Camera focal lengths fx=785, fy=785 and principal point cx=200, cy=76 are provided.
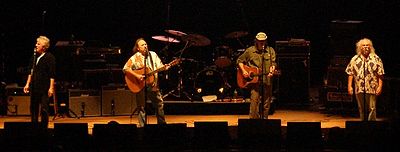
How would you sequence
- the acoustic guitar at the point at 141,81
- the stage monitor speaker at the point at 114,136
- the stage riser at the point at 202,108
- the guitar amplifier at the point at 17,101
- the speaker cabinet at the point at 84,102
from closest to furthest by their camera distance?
the stage monitor speaker at the point at 114,136 → the acoustic guitar at the point at 141,81 → the speaker cabinet at the point at 84,102 → the guitar amplifier at the point at 17,101 → the stage riser at the point at 202,108

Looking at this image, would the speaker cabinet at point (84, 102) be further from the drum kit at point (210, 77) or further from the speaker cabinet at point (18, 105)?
the drum kit at point (210, 77)

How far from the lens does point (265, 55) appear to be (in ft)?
46.2

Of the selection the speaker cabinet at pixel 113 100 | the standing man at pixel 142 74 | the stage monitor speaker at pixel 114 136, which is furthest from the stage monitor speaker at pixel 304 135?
the speaker cabinet at pixel 113 100

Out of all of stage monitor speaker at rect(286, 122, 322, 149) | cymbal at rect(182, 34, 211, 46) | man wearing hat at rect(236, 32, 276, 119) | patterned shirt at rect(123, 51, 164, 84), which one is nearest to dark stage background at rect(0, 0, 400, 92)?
cymbal at rect(182, 34, 211, 46)

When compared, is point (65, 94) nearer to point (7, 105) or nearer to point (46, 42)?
point (7, 105)

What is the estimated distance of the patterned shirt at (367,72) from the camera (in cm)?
1325

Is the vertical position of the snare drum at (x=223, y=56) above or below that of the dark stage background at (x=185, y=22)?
below

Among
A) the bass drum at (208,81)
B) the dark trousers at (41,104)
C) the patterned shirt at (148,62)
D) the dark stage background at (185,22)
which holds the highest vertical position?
the dark stage background at (185,22)

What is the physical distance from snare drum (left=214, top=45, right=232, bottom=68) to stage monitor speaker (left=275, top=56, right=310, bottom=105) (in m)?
1.16

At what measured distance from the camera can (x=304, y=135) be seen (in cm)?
1168

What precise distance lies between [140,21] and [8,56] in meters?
3.23

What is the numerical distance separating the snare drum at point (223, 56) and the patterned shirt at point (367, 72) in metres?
4.48

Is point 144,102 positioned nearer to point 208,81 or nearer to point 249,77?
point 249,77

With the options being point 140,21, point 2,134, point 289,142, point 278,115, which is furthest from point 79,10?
point 289,142
